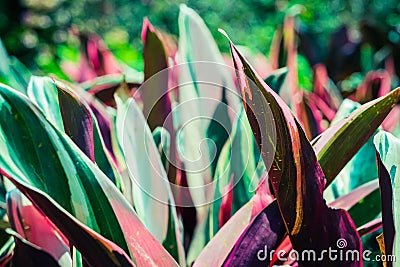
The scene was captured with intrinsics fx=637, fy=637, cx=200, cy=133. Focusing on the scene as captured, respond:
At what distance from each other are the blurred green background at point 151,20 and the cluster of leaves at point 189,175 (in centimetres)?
105

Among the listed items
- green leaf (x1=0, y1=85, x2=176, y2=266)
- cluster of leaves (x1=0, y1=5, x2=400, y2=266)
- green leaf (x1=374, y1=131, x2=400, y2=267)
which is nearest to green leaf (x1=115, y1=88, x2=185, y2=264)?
cluster of leaves (x1=0, y1=5, x2=400, y2=266)

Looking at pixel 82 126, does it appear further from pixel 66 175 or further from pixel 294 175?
pixel 294 175

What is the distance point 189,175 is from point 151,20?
307 cm

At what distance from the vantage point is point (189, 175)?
849 mm

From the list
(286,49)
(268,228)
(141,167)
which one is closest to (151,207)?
(141,167)

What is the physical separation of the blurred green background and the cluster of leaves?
105 cm

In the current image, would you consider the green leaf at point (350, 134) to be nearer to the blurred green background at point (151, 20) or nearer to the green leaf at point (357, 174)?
the green leaf at point (357, 174)

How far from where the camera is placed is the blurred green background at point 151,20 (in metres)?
2.84

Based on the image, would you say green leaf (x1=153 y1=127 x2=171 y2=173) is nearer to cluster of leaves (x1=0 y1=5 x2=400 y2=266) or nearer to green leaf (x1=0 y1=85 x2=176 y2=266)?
cluster of leaves (x1=0 y1=5 x2=400 y2=266)

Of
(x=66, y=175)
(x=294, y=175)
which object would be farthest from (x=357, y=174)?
(x=66, y=175)

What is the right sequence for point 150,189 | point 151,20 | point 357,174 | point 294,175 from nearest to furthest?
point 294,175 → point 150,189 → point 357,174 → point 151,20

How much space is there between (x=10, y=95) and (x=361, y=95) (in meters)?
0.91

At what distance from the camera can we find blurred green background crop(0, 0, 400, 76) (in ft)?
9.32

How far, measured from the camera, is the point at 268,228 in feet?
2.15
